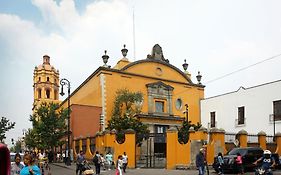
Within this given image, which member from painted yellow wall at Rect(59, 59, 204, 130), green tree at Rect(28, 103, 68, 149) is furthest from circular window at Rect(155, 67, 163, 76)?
green tree at Rect(28, 103, 68, 149)

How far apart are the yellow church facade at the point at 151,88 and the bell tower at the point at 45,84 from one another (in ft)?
90.6

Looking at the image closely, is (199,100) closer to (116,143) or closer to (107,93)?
(107,93)

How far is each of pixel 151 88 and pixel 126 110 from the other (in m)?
5.25

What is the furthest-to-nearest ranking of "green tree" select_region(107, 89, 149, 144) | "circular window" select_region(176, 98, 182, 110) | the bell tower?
the bell tower
"circular window" select_region(176, 98, 182, 110)
"green tree" select_region(107, 89, 149, 144)

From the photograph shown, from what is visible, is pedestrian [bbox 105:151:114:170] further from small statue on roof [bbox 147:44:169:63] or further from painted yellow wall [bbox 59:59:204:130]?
small statue on roof [bbox 147:44:169:63]

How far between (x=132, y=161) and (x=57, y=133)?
15.8m

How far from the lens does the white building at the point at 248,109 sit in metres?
35.8

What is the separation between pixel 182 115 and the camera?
4800 cm

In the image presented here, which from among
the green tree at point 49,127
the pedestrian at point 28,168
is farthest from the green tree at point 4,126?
the pedestrian at point 28,168

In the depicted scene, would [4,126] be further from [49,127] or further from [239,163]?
[239,163]

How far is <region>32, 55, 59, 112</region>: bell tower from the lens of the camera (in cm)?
7644

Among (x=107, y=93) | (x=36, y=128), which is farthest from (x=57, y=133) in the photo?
(x=107, y=93)

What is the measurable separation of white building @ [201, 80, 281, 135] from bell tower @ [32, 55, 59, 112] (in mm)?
40857

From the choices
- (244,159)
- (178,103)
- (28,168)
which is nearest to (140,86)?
(178,103)
